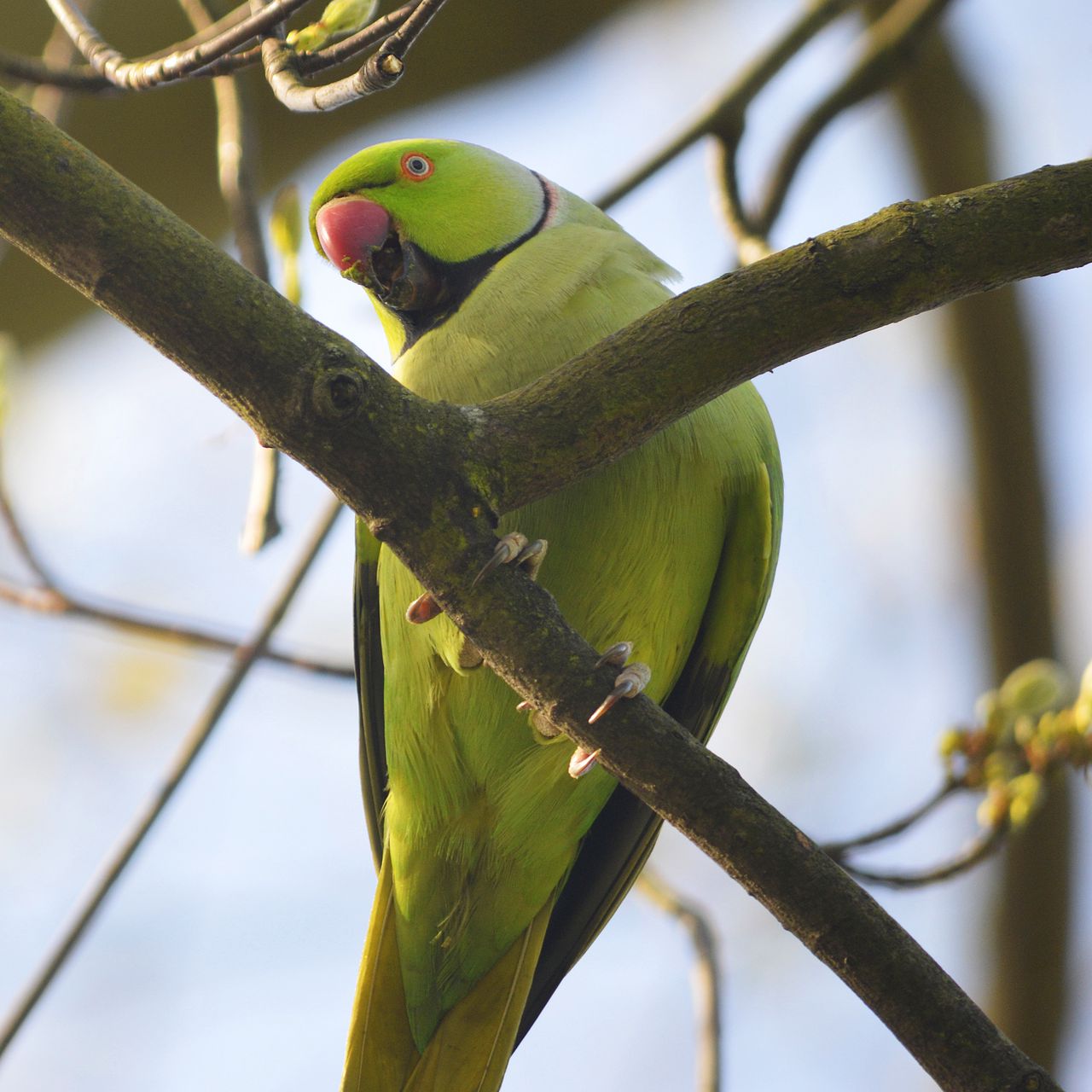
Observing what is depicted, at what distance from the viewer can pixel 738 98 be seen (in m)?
2.56

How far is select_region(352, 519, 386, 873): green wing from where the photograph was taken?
7.30 ft

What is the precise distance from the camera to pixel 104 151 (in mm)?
2820

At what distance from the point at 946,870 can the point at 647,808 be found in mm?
585

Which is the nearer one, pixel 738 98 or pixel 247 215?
pixel 247 215

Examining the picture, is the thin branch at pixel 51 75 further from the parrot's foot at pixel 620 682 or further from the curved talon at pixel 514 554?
the parrot's foot at pixel 620 682

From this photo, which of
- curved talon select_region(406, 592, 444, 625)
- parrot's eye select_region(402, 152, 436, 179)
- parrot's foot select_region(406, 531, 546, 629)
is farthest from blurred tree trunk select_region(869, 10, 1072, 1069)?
curved talon select_region(406, 592, 444, 625)

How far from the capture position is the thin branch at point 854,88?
2.76 meters

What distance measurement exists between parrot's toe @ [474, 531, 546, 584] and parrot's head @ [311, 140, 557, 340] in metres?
0.82

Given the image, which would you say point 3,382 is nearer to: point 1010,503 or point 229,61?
point 229,61

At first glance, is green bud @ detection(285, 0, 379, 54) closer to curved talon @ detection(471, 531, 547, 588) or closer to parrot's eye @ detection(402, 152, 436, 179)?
curved talon @ detection(471, 531, 547, 588)

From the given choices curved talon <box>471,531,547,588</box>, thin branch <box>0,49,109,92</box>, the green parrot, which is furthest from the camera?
the green parrot

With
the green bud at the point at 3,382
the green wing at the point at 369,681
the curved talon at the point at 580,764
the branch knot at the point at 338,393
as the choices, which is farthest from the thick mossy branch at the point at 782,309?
the green bud at the point at 3,382

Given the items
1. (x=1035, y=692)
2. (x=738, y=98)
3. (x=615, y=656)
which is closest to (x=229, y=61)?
(x=615, y=656)

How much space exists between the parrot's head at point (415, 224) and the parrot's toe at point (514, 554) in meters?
0.82
